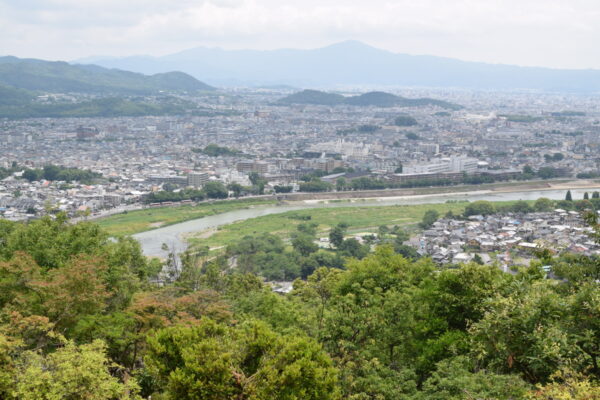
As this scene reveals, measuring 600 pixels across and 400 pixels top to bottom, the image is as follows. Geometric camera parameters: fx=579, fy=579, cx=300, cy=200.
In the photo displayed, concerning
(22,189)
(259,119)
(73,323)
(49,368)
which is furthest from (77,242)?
(259,119)

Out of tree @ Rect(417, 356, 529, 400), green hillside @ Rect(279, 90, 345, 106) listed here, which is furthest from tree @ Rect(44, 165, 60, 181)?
green hillside @ Rect(279, 90, 345, 106)

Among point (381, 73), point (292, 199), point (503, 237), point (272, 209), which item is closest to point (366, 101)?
point (292, 199)

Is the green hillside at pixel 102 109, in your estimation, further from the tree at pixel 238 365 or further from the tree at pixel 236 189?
the tree at pixel 238 365

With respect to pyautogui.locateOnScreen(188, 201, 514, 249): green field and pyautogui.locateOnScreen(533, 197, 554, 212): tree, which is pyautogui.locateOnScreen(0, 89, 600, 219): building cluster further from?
pyautogui.locateOnScreen(533, 197, 554, 212): tree

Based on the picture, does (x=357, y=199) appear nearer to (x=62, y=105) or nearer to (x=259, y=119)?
(x=259, y=119)

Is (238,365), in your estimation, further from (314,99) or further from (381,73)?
(381,73)

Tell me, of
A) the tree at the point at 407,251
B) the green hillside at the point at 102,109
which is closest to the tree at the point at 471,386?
the tree at the point at 407,251
